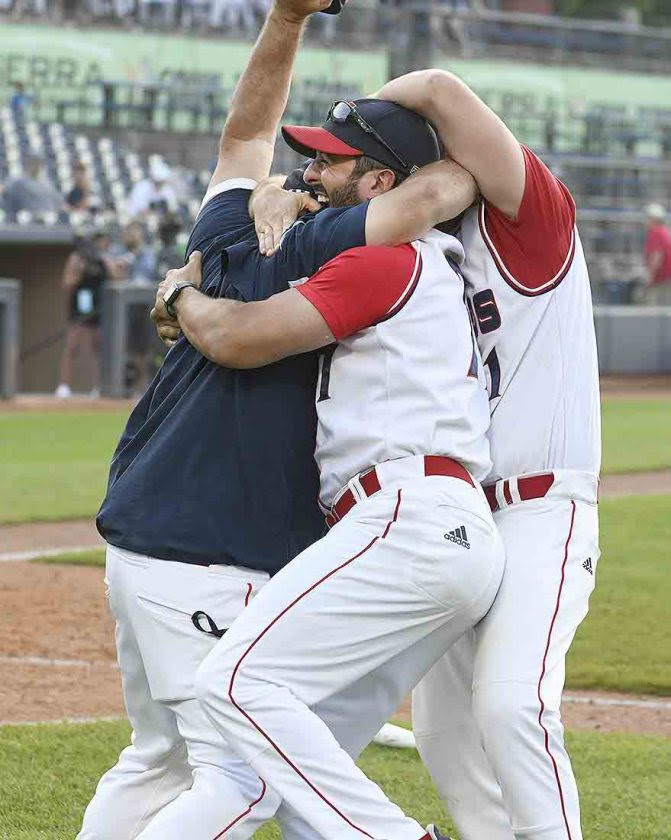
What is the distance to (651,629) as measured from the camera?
7168 millimetres

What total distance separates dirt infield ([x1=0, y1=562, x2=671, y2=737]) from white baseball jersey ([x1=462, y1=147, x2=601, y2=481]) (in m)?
2.38

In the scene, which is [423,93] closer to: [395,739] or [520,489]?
[520,489]

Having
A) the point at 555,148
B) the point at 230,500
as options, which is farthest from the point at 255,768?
the point at 555,148

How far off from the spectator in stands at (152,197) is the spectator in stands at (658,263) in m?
7.06

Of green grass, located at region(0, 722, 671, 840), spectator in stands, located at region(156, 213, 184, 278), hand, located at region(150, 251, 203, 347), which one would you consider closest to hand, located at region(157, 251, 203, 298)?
hand, located at region(150, 251, 203, 347)

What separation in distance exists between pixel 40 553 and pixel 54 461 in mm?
4013

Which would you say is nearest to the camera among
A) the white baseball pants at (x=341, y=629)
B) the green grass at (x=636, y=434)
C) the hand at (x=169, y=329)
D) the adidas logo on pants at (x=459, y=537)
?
the white baseball pants at (x=341, y=629)

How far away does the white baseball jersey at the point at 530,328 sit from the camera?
3506 millimetres

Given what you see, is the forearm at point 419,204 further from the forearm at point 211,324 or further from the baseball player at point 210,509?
the forearm at point 211,324

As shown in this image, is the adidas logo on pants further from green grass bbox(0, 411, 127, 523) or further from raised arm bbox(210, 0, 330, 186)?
green grass bbox(0, 411, 127, 523)

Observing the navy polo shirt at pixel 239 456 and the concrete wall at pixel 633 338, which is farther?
the concrete wall at pixel 633 338

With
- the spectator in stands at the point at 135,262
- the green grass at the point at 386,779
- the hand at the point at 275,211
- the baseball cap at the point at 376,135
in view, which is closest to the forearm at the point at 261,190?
the hand at the point at 275,211

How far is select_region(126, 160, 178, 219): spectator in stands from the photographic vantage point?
21.9 meters

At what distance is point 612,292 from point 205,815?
2091 centimetres
